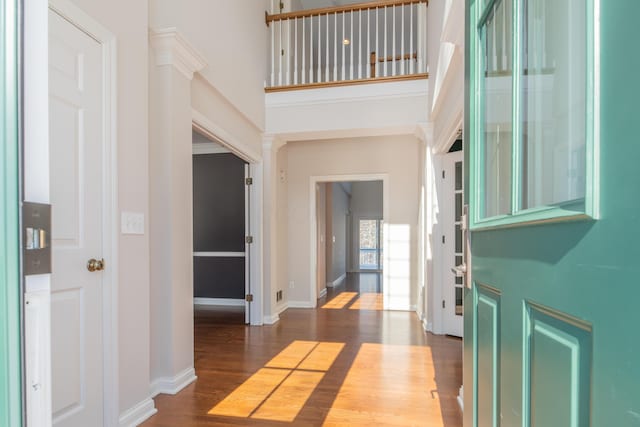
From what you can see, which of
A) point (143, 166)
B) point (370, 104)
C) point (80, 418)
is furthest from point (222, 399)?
point (370, 104)

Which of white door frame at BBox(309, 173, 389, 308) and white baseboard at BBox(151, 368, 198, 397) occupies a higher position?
white door frame at BBox(309, 173, 389, 308)

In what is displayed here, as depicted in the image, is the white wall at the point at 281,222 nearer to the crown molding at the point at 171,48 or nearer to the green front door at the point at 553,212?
the crown molding at the point at 171,48

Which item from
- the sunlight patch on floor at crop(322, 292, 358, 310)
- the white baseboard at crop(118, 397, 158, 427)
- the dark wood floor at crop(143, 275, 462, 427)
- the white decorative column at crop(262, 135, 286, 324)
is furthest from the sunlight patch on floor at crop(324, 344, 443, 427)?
the sunlight patch on floor at crop(322, 292, 358, 310)

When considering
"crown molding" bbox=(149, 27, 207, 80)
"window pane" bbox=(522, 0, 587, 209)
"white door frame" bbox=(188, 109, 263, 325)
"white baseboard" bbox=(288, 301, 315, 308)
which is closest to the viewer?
"window pane" bbox=(522, 0, 587, 209)

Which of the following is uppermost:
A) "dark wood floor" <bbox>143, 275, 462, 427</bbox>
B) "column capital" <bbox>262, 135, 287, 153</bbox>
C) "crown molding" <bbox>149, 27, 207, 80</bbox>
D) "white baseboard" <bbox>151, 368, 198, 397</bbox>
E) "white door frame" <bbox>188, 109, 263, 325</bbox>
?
"crown molding" <bbox>149, 27, 207, 80</bbox>

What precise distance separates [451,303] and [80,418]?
11.3ft

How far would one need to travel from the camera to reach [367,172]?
5.33 metres

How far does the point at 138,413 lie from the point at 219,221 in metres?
3.78

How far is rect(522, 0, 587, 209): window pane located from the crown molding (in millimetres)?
2311

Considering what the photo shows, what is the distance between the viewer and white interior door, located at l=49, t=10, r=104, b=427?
1.63m

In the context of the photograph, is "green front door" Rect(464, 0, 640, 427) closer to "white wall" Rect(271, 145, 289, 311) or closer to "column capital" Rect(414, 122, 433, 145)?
"column capital" Rect(414, 122, 433, 145)

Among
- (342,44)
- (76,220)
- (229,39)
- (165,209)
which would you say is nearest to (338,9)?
(342,44)

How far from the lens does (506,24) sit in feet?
3.30

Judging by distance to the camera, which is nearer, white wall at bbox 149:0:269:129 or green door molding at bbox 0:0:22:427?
green door molding at bbox 0:0:22:427
